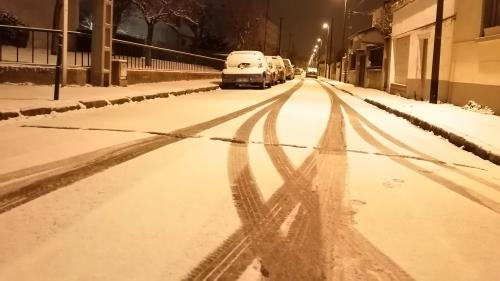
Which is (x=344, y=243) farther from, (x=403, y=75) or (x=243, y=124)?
(x=403, y=75)

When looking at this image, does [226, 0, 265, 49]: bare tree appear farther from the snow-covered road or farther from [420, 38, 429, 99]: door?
the snow-covered road

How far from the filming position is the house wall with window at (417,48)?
64.3 ft

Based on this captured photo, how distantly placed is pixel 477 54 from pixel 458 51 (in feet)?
5.61

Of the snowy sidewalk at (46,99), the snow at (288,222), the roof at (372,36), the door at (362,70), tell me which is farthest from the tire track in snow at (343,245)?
the roof at (372,36)

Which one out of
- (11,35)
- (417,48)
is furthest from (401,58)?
(11,35)

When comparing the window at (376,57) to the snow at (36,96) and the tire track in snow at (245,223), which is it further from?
the tire track in snow at (245,223)

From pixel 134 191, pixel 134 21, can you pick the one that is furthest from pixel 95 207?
pixel 134 21

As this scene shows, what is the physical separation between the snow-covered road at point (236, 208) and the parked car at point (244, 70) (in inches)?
692

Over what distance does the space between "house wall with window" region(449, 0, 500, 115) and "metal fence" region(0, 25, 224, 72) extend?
1148cm

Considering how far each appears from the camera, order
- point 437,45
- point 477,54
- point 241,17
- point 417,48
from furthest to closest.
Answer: point 241,17, point 417,48, point 437,45, point 477,54

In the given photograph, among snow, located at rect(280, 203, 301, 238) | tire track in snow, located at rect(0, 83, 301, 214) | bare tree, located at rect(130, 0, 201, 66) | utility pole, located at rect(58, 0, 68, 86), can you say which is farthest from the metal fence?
snow, located at rect(280, 203, 301, 238)

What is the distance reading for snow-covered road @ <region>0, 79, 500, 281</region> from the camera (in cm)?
338

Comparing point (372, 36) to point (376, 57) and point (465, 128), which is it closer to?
point (376, 57)

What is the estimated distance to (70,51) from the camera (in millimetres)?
18875
